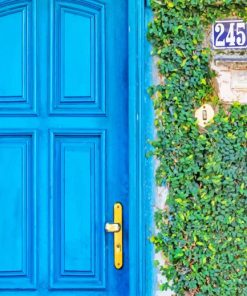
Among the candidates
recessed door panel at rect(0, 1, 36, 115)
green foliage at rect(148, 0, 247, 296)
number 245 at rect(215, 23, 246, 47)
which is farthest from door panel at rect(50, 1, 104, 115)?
number 245 at rect(215, 23, 246, 47)

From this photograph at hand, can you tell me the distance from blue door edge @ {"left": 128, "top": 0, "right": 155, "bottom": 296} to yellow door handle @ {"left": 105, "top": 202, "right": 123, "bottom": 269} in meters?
0.09

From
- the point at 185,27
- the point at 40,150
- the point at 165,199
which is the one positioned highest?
the point at 185,27

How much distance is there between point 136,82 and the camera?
281 cm

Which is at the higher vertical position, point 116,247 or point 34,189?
point 34,189

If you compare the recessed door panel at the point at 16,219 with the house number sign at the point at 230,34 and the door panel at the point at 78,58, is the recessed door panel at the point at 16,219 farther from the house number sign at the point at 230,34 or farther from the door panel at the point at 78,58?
the house number sign at the point at 230,34

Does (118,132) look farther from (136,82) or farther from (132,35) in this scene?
(132,35)

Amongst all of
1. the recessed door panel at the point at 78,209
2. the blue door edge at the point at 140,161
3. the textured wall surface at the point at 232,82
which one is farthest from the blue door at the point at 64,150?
the textured wall surface at the point at 232,82

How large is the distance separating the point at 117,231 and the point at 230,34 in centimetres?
122

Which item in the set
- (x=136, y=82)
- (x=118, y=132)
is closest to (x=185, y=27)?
(x=136, y=82)

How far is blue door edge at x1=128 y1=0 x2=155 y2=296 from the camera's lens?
280 cm

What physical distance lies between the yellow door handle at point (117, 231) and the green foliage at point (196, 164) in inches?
8.4

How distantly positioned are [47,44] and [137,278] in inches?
54.1

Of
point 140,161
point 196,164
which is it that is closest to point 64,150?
point 140,161

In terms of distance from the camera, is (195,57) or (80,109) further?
(80,109)
